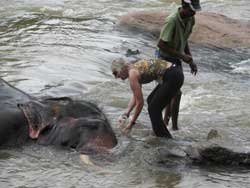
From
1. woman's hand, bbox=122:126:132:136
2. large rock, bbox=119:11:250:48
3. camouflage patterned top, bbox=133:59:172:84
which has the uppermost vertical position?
camouflage patterned top, bbox=133:59:172:84

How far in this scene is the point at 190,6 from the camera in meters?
7.08

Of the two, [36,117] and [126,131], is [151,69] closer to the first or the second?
[126,131]

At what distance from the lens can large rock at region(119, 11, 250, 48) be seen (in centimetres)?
1606

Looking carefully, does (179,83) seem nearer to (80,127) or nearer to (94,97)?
(80,127)

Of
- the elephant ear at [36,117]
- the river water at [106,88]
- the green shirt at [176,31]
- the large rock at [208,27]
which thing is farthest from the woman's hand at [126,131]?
the large rock at [208,27]

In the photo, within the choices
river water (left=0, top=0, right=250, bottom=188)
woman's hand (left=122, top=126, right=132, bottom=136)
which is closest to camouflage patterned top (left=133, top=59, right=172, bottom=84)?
woman's hand (left=122, top=126, right=132, bottom=136)

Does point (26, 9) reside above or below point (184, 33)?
Result: below

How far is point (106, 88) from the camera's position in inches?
437

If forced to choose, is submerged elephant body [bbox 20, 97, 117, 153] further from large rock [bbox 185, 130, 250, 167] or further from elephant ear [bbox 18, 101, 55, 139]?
large rock [bbox 185, 130, 250, 167]

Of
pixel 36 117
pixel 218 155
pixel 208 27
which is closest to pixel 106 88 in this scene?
pixel 36 117

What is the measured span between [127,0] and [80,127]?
61.8 ft

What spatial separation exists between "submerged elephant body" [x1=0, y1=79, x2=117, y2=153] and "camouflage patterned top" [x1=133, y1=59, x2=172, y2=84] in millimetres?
718

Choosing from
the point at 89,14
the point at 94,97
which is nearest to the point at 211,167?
the point at 94,97

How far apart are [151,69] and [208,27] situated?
389 inches
